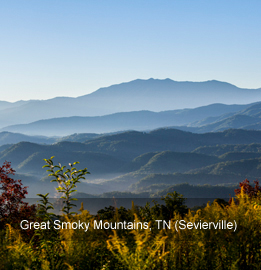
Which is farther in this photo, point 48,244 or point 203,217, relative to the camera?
point 203,217

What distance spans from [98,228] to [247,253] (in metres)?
2.07

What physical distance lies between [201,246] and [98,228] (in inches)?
59.1

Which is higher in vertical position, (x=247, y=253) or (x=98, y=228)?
(x=98, y=228)

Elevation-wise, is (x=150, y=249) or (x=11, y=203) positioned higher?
(x=150, y=249)

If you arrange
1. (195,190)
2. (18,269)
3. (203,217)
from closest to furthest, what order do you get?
1. (18,269)
2. (203,217)
3. (195,190)

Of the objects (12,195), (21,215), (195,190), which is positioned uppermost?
(12,195)

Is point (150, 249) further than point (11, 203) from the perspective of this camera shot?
No

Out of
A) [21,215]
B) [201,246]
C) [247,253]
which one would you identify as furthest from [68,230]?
[21,215]

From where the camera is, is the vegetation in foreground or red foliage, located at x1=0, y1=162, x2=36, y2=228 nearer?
the vegetation in foreground

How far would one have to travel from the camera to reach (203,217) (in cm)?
485

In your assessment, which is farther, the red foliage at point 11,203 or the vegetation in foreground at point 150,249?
the red foliage at point 11,203

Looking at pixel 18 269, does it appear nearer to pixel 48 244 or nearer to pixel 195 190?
pixel 48 244

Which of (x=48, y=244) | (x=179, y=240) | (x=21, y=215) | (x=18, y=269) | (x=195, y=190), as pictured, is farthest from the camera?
(x=195, y=190)

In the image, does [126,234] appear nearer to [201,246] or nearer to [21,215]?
[201,246]
